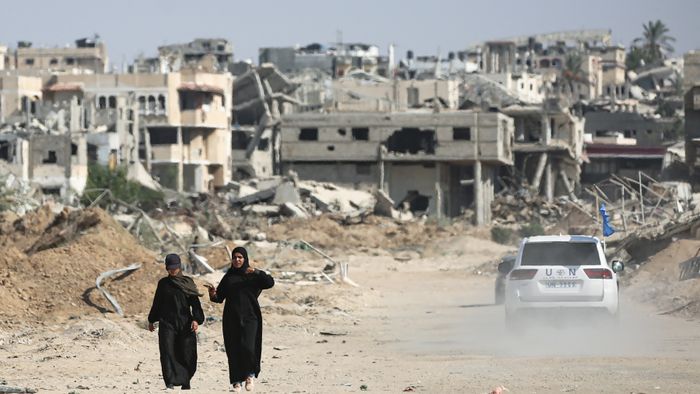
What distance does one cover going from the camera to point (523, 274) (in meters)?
23.5

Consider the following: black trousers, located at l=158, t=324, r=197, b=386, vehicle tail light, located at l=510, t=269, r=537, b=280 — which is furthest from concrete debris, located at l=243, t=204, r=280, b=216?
black trousers, located at l=158, t=324, r=197, b=386

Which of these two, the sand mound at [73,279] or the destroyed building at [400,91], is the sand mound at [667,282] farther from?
the destroyed building at [400,91]

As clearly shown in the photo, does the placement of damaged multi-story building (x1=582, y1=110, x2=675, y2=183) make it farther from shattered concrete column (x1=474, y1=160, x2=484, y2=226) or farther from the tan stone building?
the tan stone building

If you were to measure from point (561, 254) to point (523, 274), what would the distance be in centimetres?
61

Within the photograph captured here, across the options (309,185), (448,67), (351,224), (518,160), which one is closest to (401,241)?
(351,224)

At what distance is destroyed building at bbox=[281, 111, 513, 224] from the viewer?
82750 mm

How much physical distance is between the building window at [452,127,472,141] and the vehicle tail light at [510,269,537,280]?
59.3 meters

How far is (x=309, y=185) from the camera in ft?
257

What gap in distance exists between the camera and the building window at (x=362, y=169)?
83.4 metres

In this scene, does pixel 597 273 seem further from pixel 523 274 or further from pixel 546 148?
pixel 546 148

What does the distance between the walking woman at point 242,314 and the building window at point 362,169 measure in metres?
66.7

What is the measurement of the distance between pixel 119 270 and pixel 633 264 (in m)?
14.4

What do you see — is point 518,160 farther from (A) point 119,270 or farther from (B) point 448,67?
(A) point 119,270

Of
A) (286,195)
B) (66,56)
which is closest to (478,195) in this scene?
(286,195)
